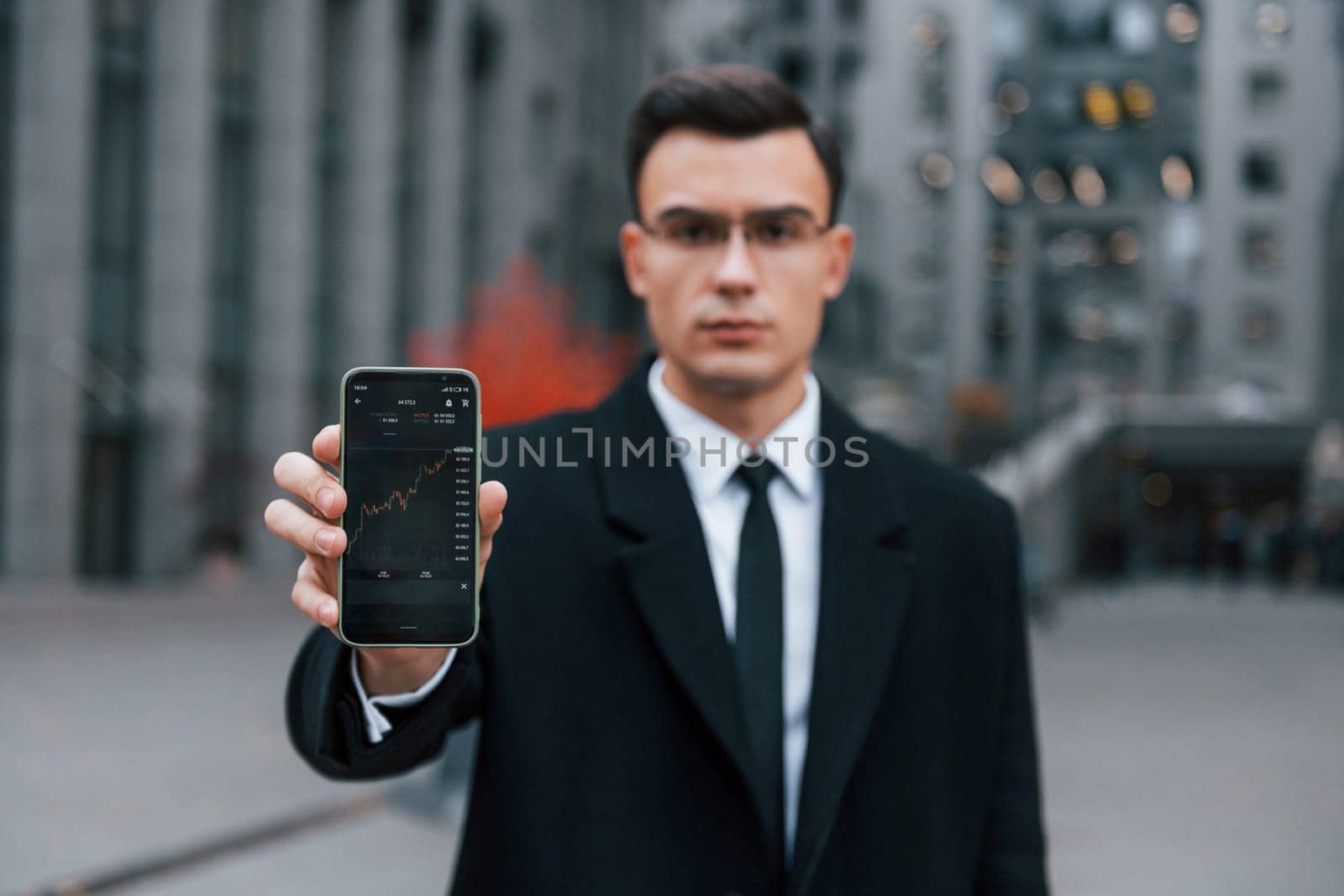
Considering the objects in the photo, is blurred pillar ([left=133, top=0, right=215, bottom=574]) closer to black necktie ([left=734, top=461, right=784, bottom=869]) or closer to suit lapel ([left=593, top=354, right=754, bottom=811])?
suit lapel ([left=593, top=354, right=754, bottom=811])

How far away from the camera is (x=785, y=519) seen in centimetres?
289

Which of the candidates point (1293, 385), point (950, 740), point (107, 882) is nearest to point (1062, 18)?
point (1293, 385)

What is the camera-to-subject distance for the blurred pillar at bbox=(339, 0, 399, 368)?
35531 millimetres

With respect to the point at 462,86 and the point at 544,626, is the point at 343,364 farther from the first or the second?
the point at 544,626

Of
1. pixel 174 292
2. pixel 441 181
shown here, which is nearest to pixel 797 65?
pixel 441 181

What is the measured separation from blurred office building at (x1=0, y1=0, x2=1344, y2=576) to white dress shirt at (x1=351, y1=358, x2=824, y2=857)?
82.6 ft

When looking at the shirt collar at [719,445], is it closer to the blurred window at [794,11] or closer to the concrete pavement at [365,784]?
the concrete pavement at [365,784]

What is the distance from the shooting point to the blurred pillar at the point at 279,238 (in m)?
32.2

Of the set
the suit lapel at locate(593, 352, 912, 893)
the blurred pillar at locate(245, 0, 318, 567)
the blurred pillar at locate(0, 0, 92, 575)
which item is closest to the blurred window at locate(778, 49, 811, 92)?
the blurred pillar at locate(245, 0, 318, 567)

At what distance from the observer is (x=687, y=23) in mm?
68562

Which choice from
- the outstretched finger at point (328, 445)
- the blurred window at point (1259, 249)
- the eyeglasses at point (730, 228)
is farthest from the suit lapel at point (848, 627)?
the blurred window at point (1259, 249)

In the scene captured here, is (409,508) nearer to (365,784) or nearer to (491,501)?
(491,501)

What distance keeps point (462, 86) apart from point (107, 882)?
34.6 meters

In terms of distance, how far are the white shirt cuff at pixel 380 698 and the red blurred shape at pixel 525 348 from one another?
65.4 ft
